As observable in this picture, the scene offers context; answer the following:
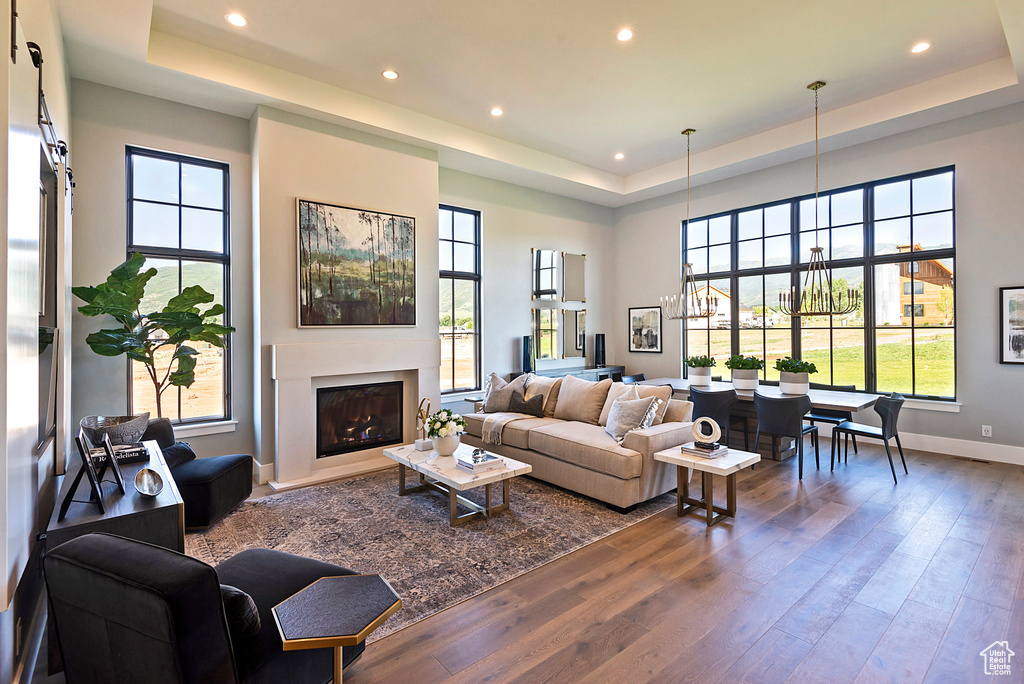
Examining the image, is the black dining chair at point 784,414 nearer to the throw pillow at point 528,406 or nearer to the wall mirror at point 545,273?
the throw pillow at point 528,406

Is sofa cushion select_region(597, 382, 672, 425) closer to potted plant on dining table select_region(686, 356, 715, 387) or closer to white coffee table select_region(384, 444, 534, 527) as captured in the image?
white coffee table select_region(384, 444, 534, 527)

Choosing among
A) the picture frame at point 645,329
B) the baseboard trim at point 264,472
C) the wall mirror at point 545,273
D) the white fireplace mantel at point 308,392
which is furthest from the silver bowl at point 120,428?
Answer: the picture frame at point 645,329

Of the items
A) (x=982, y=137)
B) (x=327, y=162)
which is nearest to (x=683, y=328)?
(x=982, y=137)

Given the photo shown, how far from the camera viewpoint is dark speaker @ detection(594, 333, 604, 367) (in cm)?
803

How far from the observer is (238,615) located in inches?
60.4

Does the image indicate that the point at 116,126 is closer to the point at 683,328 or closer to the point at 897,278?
the point at 683,328

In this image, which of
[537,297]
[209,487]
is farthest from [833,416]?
[209,487]

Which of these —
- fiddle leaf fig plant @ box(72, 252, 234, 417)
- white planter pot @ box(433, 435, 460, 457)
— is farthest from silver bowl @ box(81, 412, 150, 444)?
white planter pot @ box(433, 435, 460, 457)

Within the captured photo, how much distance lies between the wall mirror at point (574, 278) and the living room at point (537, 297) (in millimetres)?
691

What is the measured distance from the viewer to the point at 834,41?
4008 millimetres

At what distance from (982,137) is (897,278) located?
5.07 ft

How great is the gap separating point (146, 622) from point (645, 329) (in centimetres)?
743

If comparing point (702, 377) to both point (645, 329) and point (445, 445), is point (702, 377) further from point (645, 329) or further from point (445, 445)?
point (445, 445)

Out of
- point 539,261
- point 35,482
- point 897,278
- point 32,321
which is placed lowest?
point 35,482
